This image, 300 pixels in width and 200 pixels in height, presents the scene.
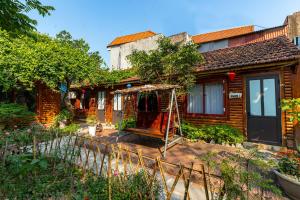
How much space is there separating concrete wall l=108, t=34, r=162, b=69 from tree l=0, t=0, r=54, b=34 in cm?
1690

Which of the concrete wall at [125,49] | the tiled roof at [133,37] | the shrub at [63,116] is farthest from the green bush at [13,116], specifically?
the tiled roof at [133,37]

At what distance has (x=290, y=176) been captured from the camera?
3.61 meters

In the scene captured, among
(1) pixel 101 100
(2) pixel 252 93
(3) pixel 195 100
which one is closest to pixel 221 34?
(1) pixel 101 100

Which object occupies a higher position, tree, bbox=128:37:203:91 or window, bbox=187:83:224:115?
tree, bbox=128:37:203:91

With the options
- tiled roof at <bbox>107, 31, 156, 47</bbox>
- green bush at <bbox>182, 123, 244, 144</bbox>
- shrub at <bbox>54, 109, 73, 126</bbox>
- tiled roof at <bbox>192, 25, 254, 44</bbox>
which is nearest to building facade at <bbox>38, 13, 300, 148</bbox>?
green bush at <bbox>182, 123, 244, 144</bbox>

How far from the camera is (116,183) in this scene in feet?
10.5

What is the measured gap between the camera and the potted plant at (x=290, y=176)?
338 centimetres

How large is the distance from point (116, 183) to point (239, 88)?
6.21 meters

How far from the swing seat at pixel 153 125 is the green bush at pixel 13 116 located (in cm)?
675

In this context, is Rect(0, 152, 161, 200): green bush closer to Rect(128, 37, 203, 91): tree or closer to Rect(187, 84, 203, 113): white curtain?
Rect(128, 37, 203, 91): tree

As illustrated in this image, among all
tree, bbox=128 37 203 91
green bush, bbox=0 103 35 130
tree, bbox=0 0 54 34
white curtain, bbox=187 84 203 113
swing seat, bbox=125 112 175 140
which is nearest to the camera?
tree, bbox=0 0 54 34

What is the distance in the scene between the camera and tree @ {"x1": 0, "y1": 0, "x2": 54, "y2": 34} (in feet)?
10.4

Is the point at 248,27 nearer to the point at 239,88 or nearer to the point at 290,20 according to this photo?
the point at 290,20

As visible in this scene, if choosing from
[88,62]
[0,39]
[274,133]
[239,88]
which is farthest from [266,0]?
[0,39]
